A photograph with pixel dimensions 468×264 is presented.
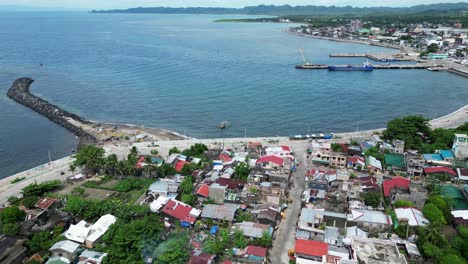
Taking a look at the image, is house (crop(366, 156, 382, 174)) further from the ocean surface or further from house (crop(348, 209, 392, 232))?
the ocean surface

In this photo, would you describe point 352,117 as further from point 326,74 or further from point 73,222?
point 73,222

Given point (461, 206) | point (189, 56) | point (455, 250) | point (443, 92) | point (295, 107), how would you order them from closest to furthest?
point (455, 250) → point (461, 206) → point (295, 107) → point (443, 92) → point (189, 56)

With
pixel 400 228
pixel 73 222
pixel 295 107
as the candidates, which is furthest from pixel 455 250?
pixel 295 107

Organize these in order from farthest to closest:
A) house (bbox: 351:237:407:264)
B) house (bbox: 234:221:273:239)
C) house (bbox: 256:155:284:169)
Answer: house (bbox: 256:155:284:169), house (bbox: 234:221:273:239), house (bbox: 351:237:407:264)

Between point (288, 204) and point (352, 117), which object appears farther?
point (352, 117)

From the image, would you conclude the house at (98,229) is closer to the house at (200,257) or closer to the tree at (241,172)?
the house at (200,257)

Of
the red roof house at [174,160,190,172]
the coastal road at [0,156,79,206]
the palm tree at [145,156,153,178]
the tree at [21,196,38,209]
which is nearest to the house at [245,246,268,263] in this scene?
the red roof house at [174,160,190,172]

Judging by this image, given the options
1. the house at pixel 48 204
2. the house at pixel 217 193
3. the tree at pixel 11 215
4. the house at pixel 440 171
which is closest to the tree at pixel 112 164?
the house at pixel 48 204
